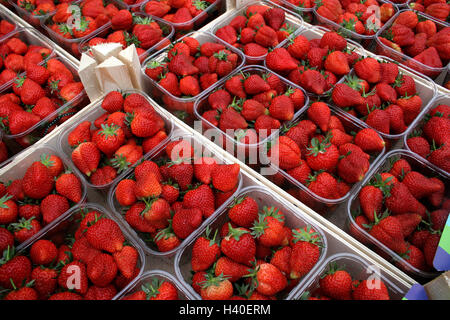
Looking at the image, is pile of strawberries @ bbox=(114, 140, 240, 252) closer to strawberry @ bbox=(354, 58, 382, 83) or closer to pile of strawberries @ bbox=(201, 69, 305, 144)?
pile of strawberries @ bbox=(201, 69, 305, 144)

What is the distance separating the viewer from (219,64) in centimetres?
174

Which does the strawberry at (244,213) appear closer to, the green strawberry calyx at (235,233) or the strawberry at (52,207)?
the green strawberry calyx at (235,233)

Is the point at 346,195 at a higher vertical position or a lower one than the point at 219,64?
lower

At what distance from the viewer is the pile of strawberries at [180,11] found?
81.6 inches

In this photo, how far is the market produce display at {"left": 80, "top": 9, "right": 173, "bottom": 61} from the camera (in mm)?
1942

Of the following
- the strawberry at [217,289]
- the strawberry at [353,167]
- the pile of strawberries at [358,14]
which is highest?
the pile of strawberries at [358,14]

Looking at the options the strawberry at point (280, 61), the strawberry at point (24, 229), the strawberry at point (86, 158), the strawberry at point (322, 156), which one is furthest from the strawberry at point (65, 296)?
the strawberry at point (280, 61)

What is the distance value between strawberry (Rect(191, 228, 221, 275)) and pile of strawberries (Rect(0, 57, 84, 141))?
0.98m

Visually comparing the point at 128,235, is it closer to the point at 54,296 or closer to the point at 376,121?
the point at 54,296

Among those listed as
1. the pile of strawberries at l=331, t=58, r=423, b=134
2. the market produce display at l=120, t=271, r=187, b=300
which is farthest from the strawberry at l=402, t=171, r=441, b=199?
the market produce display at l=120, t=271, r=187, b=300

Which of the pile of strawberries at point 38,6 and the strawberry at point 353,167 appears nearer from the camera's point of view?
the strawberry at point 353,167

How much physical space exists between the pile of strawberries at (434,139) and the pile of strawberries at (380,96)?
67 millimetres
